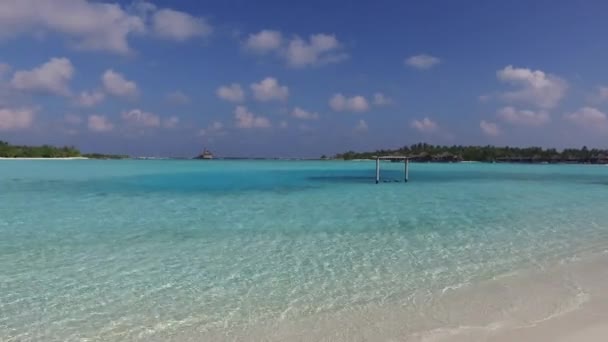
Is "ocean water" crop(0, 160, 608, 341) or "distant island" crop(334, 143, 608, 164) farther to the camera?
"distant island" crop(334, 143, 608, 164)

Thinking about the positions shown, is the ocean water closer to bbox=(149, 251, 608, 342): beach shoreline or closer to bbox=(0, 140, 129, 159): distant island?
bbox=(149, 251, 608, 342): beach shoreline

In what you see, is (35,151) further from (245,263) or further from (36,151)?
(245,263)

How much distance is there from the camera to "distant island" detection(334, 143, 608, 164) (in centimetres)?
11604

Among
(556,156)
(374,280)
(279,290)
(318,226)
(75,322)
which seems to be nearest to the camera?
(75,322)

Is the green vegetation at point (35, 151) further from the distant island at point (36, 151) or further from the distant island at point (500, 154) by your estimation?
the distant island at point (500, 154)

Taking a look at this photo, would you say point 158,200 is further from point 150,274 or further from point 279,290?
point 279,290

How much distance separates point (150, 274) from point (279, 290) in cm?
216

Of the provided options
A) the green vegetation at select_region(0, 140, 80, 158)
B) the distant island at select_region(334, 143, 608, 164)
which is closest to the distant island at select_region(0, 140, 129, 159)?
the green vegetation at select_region(0, 140, 80, 158)

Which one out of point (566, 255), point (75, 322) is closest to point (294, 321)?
point (75, 322)

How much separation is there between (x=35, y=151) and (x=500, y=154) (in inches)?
5260

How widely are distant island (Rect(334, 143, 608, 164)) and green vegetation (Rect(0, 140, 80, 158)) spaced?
A: 9858 centimetres

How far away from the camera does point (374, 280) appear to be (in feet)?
20.5

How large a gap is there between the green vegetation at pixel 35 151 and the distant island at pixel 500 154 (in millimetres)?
98582

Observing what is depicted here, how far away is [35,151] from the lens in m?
115
